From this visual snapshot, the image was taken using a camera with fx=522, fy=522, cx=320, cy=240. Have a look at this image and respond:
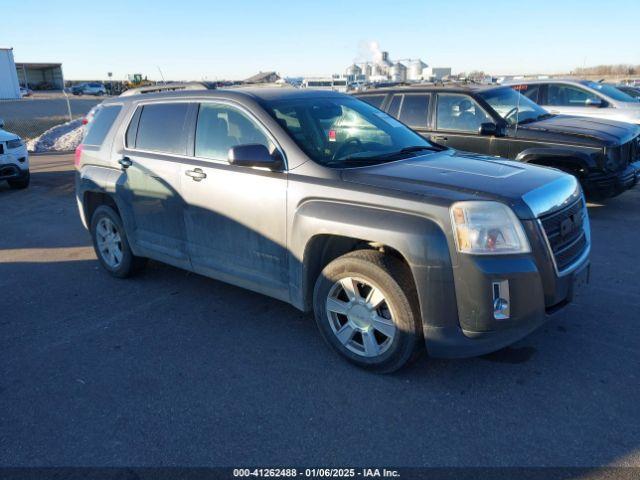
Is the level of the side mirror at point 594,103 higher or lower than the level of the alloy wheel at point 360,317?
higher

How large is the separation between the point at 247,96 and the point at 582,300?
3.37 metres

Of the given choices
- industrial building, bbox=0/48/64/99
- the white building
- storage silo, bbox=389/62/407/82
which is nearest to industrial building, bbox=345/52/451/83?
storage silo, bbox=389/62/407/82

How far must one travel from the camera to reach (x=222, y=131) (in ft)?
14.2

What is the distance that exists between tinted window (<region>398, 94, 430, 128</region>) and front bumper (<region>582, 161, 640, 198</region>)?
98.4 inches

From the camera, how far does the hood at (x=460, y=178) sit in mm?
3121

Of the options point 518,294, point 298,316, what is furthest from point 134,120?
point 518,294

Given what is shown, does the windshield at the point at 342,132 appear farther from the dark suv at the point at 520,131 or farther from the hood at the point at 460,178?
the dark suv at the point at 520,131

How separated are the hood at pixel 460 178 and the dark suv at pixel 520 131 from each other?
3579 millimetres

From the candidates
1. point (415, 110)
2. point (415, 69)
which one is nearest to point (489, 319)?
point (415, 110)

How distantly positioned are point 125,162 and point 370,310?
9.77 feet

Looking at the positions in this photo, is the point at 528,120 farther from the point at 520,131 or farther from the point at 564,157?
the point at 564,157

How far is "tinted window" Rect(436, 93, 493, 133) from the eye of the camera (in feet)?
25.3

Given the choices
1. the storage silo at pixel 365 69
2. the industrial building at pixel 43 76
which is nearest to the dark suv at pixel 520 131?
the storage silo at pixel 365 69

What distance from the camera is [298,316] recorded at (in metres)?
4.52
